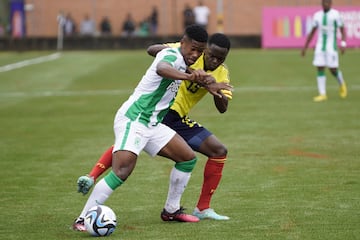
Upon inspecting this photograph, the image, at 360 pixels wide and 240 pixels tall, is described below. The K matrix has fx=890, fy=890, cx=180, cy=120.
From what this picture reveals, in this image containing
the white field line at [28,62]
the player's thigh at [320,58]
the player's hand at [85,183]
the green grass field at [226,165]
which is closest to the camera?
the player's hand at [85,183]

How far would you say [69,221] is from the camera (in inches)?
403

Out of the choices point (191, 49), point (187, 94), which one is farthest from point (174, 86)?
point (187, 94)

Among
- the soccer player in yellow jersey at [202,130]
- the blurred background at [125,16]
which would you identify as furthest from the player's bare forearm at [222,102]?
the blurred background at [125,16]

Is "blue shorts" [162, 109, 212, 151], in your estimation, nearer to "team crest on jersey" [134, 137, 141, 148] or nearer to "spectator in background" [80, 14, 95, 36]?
"team crest on jersey" [134, 137, 141, 148]

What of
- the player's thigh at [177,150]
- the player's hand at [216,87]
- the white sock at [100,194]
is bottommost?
the white sock at [100,194]

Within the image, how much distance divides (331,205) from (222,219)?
1.50m

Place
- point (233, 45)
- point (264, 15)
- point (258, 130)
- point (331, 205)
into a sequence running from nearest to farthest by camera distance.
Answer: point (331, 205), point (258, 130), point (264, 15), point (233, 45)

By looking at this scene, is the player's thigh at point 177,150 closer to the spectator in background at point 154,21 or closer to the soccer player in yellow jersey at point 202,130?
the soccer player in yellow jersey at point 202,130

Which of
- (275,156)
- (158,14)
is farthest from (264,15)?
(275,156)

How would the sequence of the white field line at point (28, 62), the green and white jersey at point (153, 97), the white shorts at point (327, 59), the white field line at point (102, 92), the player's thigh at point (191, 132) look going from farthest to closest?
the white field line at point (28, 62), the white field line at point (102, 92), the white shorts at point (327, 59), the player's thigh at point (191, 132), the green and white jersey at point (153, 97)

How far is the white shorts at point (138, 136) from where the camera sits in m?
9.41

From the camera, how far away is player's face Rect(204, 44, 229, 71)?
Result: 32.3 ft

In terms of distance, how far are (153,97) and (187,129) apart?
3.50 feet

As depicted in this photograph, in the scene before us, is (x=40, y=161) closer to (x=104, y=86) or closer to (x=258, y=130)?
(x=258, y=130)
